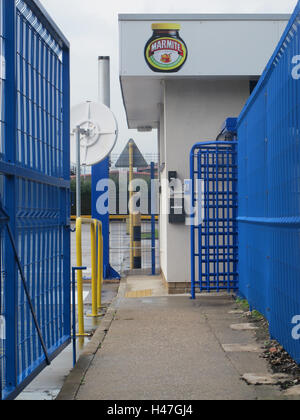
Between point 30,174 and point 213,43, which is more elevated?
point 213,43

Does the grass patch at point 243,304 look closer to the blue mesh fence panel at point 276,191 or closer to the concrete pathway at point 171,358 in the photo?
the concrete pathway at point 171,358

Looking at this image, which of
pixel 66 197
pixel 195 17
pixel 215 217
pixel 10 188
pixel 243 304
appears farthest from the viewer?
pixel 215 217

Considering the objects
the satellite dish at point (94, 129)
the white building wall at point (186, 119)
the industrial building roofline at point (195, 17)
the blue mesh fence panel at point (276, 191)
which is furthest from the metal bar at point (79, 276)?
the industrial building roofline at point (195, 17)

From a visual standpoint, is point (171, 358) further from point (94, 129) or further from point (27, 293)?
point (94, 129)

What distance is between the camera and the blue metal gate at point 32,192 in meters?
3.83

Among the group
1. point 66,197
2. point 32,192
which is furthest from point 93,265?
point 32,192

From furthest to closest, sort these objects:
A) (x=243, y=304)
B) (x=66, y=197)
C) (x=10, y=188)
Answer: (x=243, y=304) → (x=66, y=197) → (x=10, y=188)

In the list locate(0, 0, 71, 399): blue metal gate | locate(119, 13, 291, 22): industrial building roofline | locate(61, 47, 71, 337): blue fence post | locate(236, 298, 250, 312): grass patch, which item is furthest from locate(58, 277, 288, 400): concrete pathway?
locate(119, 13, 291, 22): industrial building roofline

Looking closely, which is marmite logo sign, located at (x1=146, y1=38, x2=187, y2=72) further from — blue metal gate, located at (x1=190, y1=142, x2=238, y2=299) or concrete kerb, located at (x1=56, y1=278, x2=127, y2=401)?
concrete kerb, located at (x1=56, y1=278, x2=127, y2=401)

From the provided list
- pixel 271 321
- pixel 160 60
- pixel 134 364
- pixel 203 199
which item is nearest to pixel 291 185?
pixel 271 321

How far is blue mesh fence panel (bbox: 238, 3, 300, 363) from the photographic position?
4.78 meters

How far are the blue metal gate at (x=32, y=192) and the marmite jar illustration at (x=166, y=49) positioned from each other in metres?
4.25

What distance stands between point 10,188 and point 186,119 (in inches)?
264

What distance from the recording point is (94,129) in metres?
9.76
